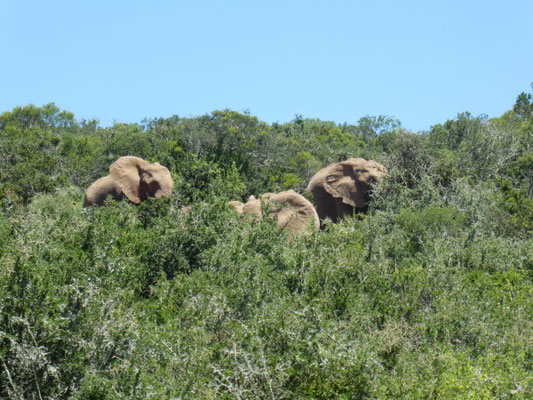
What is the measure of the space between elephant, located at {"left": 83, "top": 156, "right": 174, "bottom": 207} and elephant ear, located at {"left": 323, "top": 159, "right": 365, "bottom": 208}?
5.16m

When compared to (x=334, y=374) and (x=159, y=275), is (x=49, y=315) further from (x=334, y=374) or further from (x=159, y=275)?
(x=159, y=275)

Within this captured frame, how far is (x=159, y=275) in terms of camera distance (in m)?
16.5

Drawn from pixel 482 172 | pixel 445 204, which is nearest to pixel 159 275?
pixel 445 204

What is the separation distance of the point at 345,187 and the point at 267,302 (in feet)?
47.0

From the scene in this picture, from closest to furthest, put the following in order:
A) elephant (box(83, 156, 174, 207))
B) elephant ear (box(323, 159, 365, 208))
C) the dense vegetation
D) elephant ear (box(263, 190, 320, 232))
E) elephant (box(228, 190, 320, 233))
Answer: the dense vegetation, elephant (box(228, 190, 320, 233)), elephant ear (box(263, 190, 320, 232)), elephant (box(83, 156, 174, 207)), elephant ear (box(323, 159, 365, 208))

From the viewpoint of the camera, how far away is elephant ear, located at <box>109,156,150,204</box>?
1038 inches

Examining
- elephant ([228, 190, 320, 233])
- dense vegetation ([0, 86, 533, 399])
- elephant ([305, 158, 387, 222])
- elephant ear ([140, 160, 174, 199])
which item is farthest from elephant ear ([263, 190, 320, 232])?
elephant ear ([140, 160, 174, 199])

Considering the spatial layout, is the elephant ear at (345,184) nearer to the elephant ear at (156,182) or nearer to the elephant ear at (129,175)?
the elephant ear at (156,182)

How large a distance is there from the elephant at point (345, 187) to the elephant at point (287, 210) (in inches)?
143

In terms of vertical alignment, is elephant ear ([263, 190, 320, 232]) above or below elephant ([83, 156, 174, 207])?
below

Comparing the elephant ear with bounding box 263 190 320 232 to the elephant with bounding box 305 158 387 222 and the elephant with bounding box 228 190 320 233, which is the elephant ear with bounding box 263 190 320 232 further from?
the elephant with bounding box 305 158 387 222

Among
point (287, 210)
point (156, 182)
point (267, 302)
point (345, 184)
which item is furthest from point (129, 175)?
point (267, 302)

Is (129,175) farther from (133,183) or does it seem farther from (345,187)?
(345,187)

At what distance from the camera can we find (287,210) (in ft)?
74.7
